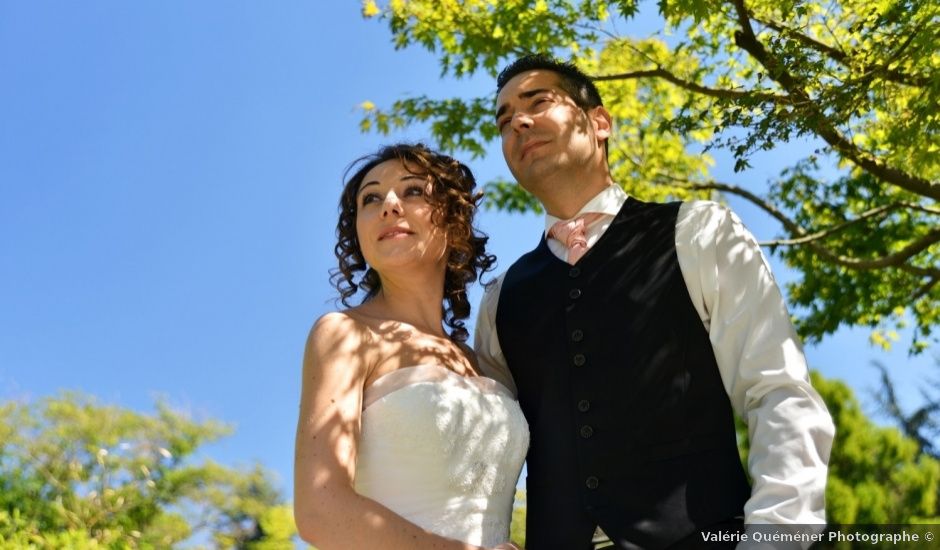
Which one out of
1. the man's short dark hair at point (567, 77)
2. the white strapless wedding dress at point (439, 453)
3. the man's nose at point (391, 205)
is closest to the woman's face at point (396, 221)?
the man's nose at point (391, 205)

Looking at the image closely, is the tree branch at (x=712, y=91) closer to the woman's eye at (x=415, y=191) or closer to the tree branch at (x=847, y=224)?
the woman's eye at (x=415, y=191)

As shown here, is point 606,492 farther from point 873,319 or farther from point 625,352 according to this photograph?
point 873,319

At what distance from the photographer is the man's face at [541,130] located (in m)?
3.62

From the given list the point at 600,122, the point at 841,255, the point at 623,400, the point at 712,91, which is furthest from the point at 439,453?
the point at 841,255

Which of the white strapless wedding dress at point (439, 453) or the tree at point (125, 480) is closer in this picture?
the white strapless wedding dress at point (439, 453)

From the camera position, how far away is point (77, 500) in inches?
843

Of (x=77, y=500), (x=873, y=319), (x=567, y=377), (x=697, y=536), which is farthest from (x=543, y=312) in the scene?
(x=77, y=500)

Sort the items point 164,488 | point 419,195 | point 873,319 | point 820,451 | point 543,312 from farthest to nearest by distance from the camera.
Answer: point 164,488 < point 873,319 < point 419,195 < point 543,312 < point 820,451

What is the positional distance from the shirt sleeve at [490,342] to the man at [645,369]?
0.06 ft

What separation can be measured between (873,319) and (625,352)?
7368 mm

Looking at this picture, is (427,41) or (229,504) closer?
(427,41)

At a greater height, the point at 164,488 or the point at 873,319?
the point at 164,488

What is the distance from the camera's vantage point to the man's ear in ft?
12.6

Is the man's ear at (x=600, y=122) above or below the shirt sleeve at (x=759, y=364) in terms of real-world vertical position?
above
